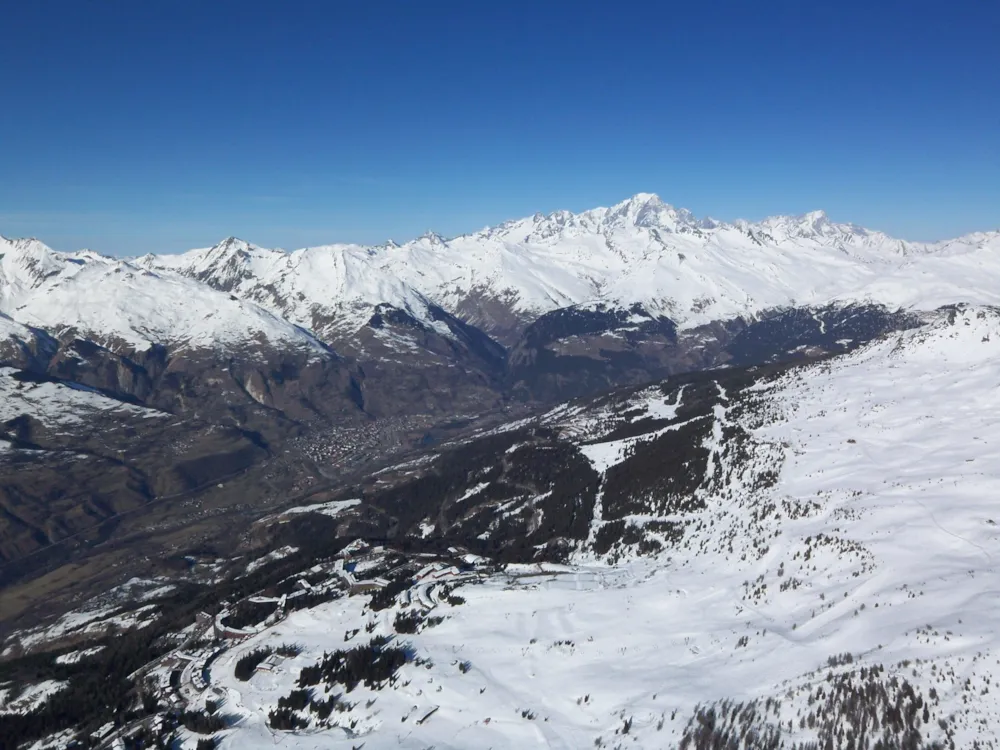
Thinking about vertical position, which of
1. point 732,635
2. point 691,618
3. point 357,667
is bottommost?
point 357,667

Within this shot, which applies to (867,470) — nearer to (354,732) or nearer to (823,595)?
(823,595)

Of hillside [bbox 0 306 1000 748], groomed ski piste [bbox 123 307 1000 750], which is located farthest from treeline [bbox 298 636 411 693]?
groomed ski piste [bbox 123 307 1000 750]

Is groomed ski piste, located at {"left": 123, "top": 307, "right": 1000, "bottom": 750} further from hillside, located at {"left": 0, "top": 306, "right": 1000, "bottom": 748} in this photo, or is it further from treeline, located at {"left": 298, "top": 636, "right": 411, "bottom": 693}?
treeline, located at {"left": 298, "top": 636, "right": 411, "bottom": 693}

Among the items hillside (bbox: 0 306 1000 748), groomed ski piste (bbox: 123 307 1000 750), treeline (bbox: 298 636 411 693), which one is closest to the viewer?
groomed ski piste (bbox: 123 307 1000 750)

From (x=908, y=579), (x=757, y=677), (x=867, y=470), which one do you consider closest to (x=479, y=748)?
(x=757, y=677)

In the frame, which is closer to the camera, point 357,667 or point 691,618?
point 357,667

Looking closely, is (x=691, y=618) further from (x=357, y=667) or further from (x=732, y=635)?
(x=357, y=667)

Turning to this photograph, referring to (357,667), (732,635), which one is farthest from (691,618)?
(357,667)

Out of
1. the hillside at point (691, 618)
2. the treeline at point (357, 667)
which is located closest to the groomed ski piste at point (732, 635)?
the hillside at point (691, 618)
